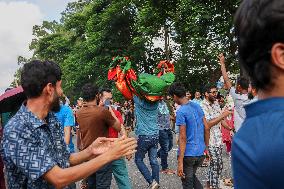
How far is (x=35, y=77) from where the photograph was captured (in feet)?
8.23

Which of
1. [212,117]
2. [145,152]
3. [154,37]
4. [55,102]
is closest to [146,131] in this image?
[145,152]

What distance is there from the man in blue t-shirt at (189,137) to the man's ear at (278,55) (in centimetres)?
400

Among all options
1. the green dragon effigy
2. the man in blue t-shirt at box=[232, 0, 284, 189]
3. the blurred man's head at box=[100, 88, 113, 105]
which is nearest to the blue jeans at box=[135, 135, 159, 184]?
the green dragon effigy

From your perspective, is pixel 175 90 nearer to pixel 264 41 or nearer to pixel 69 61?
pixel 264 41

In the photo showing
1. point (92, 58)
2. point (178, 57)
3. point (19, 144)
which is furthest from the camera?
point (92, 58)

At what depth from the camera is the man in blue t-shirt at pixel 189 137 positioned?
4996mm

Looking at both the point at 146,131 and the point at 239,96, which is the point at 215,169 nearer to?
the point at 146,131

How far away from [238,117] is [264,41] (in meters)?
4.27

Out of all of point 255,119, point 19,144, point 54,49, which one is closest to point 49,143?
point 19,144

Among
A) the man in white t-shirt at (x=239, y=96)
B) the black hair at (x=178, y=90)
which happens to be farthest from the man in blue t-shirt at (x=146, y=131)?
the man in white t-shirt at (x=239, y=96)

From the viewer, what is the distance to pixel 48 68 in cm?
259

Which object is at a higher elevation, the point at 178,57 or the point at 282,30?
the point at 178,57

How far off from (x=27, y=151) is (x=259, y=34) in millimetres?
1619

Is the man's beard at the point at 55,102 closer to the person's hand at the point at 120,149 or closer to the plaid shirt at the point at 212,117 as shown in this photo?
the person's hand at the point at 120,149
